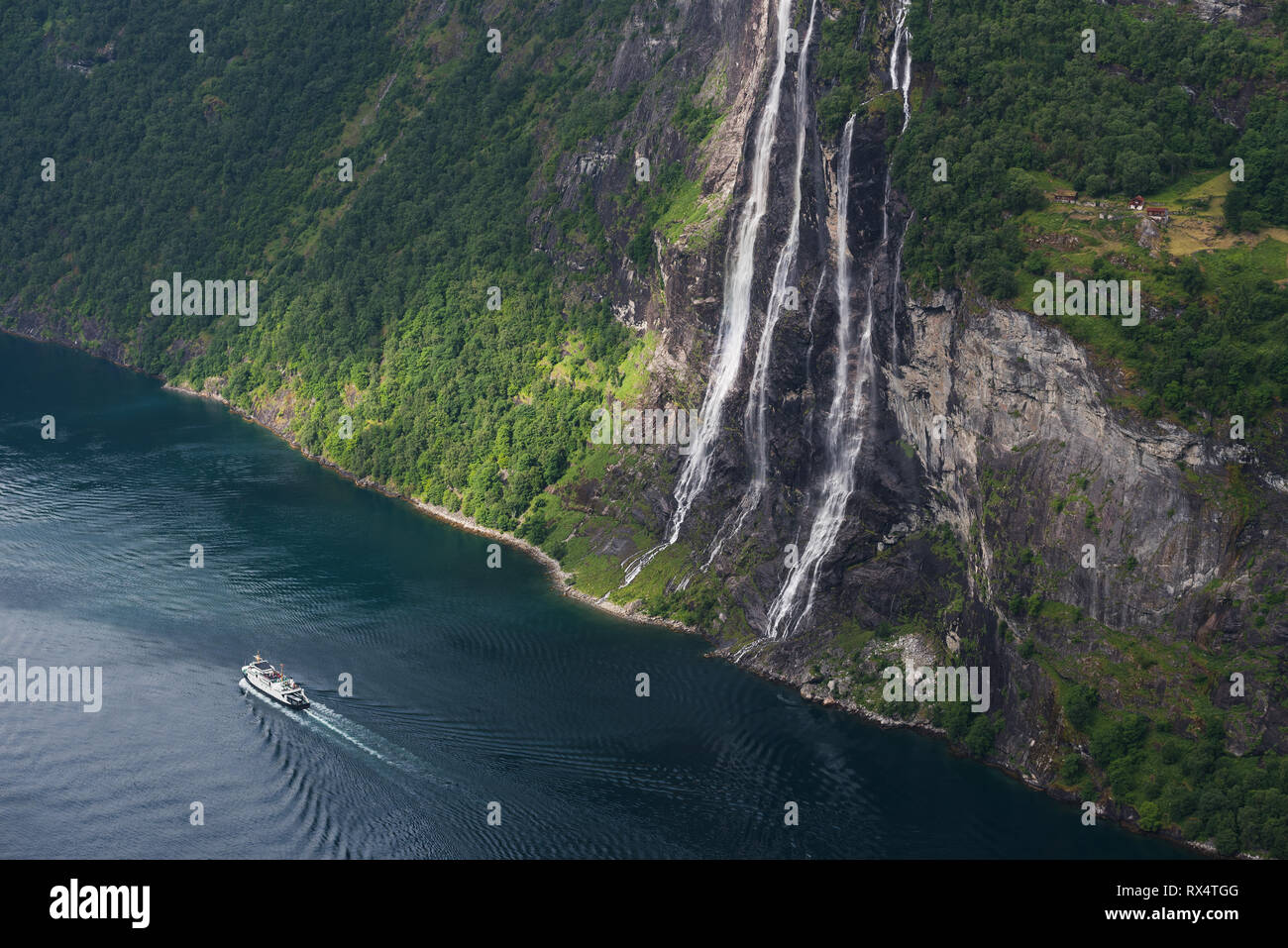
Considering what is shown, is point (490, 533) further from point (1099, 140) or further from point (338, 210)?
point (338, 210)

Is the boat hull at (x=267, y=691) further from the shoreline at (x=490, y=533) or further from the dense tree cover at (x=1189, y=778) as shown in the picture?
the dense tree cover at (x=1189, y=778)

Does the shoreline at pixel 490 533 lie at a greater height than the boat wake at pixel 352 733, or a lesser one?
greater

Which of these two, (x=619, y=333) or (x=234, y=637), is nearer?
(x=234, y=637)

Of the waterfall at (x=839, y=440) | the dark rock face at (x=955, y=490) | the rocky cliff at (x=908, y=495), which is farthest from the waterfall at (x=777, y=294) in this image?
the waterfall at (x=839, y=440)

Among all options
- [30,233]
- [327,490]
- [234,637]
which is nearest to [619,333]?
[327,490]

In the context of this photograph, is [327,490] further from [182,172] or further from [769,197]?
[182,172]

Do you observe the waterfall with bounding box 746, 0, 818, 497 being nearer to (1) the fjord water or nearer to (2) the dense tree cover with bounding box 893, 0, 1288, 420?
(2) the dense tree cover with bounding box 893, 0, 1288, 420

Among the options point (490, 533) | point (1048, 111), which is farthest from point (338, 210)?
point (1048, 111)
